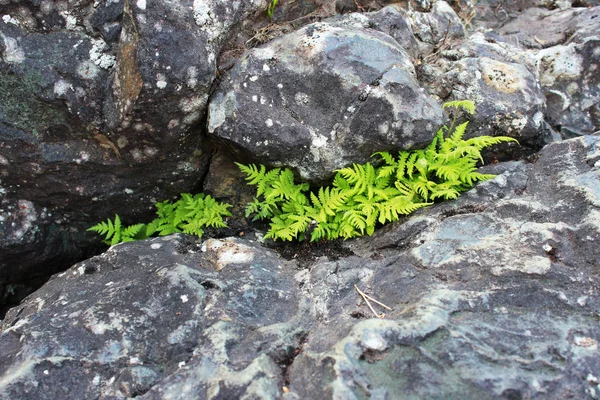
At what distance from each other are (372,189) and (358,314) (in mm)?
1515

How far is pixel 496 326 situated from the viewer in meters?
3.60

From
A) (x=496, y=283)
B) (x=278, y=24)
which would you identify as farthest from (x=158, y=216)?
(x=496, y=283)

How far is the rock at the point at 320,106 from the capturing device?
5039mm

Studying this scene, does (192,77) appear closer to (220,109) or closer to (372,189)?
(220,109)

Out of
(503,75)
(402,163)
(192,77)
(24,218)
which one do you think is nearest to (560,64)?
(503,75)

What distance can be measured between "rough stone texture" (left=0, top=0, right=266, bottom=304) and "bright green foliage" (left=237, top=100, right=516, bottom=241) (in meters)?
1.08

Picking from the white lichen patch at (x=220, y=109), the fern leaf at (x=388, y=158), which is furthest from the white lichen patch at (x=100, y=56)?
the fern leaf at (x=388, y=158)

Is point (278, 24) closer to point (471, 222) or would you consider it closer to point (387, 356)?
point (471, 222)

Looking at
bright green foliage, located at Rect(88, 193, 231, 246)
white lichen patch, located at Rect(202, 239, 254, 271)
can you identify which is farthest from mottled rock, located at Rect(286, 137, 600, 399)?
bright green foliage, located at Rect(88, 193, 231, 246)

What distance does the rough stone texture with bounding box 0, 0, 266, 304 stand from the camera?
4.73m

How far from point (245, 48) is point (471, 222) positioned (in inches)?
125

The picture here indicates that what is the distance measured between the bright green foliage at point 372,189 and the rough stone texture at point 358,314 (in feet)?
0.69

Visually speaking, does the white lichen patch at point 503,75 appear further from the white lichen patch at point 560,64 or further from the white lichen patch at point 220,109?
the white lichen patch at point 220,109

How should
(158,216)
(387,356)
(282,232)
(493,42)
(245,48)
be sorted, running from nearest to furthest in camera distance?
(387,356)
(282,232)
(245,48)
(158,216)
(493,42)
